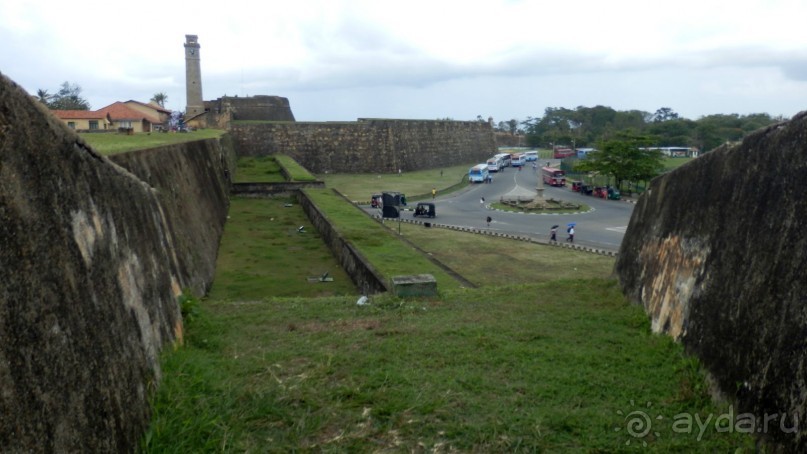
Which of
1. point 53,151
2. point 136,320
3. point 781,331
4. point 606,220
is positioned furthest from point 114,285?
point 606,220

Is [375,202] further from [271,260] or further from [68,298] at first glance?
[68,298]

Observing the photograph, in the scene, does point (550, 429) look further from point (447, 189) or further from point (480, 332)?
point (447, 189)

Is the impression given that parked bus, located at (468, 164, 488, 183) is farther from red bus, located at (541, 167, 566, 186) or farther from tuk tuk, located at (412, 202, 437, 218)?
tuk tuk, located at (412, 202, 437, 218)

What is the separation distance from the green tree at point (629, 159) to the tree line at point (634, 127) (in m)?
0.68

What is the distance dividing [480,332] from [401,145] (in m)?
33.5

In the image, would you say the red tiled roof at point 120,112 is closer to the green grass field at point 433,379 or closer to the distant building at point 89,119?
the distant building at point 89,119

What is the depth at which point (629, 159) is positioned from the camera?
3048 cm

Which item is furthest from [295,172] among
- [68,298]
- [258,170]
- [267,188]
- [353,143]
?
[68,298]

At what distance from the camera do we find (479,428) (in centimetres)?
338

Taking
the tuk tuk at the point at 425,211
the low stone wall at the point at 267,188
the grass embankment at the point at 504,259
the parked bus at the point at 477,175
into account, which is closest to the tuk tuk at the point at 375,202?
the tuk tuk at the point at 425,211

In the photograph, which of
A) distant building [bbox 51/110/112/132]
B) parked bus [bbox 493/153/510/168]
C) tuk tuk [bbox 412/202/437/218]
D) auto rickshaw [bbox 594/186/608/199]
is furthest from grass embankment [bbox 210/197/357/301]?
parked bus [bbox 493/153/510/168]

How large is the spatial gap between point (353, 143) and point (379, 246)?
24.8 metres

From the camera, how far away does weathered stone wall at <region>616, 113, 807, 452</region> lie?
117 inches

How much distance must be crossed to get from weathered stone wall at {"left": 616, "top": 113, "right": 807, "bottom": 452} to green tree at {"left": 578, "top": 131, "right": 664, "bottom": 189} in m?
26.3
